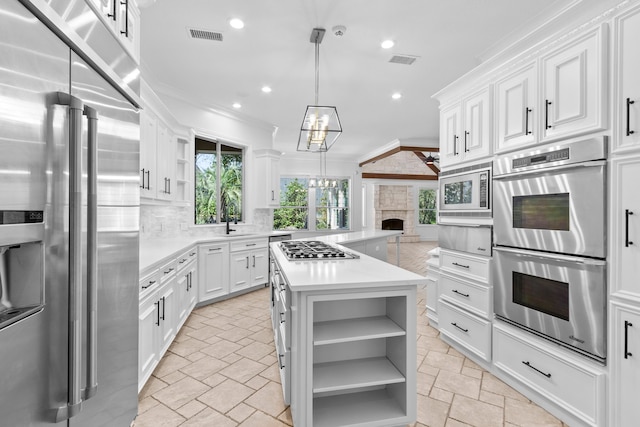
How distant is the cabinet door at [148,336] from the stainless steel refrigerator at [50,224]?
1.08 metres

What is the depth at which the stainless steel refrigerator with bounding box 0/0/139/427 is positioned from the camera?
2.33ft

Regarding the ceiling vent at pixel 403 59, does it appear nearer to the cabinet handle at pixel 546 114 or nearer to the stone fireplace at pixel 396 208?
the cabinet handle at pixel 546 114

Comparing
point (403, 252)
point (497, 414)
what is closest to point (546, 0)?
point (497, 414)

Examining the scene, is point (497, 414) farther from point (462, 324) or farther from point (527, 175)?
point (527, 175)

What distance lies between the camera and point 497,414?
2.04 metres

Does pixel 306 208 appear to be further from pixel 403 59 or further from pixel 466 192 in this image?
pixel 466 192

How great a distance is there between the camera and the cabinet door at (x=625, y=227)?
1.58m

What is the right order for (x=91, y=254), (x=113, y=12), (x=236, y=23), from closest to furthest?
(x=91, y=254), (x=113, y=12), (x=236, y=23)

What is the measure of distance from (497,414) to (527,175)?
161 cm

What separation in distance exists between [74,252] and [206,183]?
480cm

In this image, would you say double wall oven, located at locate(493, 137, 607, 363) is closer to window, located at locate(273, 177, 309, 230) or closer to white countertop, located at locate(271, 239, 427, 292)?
white countertop, located at locate(271, 239, 427, 292)

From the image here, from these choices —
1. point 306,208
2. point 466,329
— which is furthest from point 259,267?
point 306,208

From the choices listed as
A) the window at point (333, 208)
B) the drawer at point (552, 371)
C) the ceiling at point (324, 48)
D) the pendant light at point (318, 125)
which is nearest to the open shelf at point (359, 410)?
the drawer at point (552, 371)

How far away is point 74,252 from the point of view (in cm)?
88
